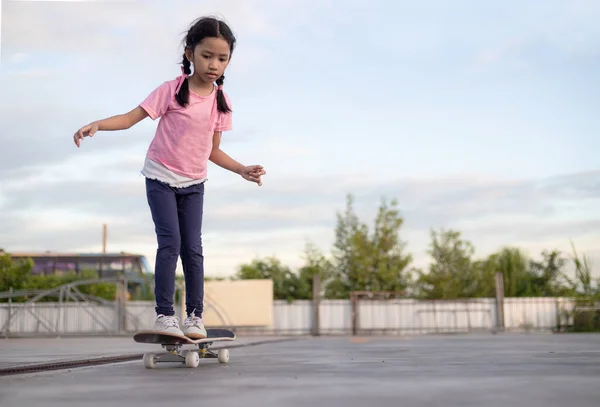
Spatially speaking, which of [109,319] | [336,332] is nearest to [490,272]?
[336,332]

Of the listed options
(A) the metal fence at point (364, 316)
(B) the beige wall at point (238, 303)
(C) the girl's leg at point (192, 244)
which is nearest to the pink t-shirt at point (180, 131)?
(C) the girl's leg at point (192, 244)

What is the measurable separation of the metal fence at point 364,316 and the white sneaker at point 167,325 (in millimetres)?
17810

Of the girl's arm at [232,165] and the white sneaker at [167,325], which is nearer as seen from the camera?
the white sneaker at [167,325]

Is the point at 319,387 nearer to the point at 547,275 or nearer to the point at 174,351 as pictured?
the point at 174,351

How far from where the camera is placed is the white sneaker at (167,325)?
334 cm

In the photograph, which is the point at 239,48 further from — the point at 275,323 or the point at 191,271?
the point at 275,323

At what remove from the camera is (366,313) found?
22312 mm

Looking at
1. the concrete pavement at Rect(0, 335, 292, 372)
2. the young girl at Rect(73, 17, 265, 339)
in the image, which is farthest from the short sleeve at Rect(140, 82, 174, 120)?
the concrete pavement at Rect(0, 335, 292, 372)

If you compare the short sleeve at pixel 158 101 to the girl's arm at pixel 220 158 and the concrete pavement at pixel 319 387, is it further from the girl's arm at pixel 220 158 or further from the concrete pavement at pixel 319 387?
the concrete pavement at pixel 319 387

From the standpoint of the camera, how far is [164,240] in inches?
138

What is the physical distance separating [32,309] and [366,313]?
9.91 metres

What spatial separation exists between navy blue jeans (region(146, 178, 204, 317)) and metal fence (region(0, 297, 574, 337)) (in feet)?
57.5

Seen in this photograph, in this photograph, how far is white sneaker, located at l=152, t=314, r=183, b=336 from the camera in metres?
3.34

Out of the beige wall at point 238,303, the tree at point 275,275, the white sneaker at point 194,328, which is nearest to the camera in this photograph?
the white sneaker at point 194,328
